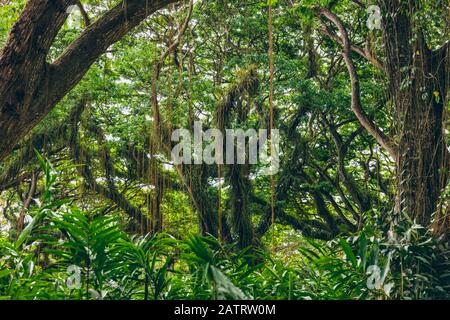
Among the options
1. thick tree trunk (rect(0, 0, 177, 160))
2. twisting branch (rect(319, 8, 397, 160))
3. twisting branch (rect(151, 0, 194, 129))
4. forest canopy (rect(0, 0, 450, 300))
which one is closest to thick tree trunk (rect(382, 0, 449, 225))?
forest canopy (rect(0, 0, 450, 300))

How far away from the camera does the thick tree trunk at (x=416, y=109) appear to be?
125 inches

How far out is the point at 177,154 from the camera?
6.08 meters

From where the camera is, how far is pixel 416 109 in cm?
325

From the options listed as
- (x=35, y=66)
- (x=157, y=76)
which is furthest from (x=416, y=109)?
(x=157, y=76)

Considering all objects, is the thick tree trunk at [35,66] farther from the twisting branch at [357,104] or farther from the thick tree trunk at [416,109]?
the twisting branch at [357,104]

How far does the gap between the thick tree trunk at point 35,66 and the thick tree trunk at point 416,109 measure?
61.8 inches

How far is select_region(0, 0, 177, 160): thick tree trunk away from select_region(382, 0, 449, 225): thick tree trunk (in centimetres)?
157

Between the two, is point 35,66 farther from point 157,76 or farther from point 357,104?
point 157,76

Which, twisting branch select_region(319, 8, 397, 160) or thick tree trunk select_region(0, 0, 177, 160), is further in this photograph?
twisting branch select_region(319, 8, 397, 160)

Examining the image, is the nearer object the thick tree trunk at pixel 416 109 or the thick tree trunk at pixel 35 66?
the thick tree trunk at pixel 35 66

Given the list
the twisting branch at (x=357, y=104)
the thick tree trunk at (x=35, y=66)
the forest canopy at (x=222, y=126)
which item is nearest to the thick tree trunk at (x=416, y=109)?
the forest canopy at (x=222, y=126)

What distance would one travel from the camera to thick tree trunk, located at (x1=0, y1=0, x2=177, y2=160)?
2.88m

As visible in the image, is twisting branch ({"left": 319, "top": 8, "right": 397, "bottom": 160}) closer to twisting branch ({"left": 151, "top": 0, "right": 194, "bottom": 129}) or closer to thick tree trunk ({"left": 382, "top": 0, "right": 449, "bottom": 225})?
thick tree trunk ({"left": 382, "top": 0, "right": 449, "bottom": 225})

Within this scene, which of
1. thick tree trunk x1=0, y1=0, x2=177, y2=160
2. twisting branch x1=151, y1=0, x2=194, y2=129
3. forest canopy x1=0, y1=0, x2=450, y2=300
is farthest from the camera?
forest canopy x1=0, y1=0, x2=450, y2=300
